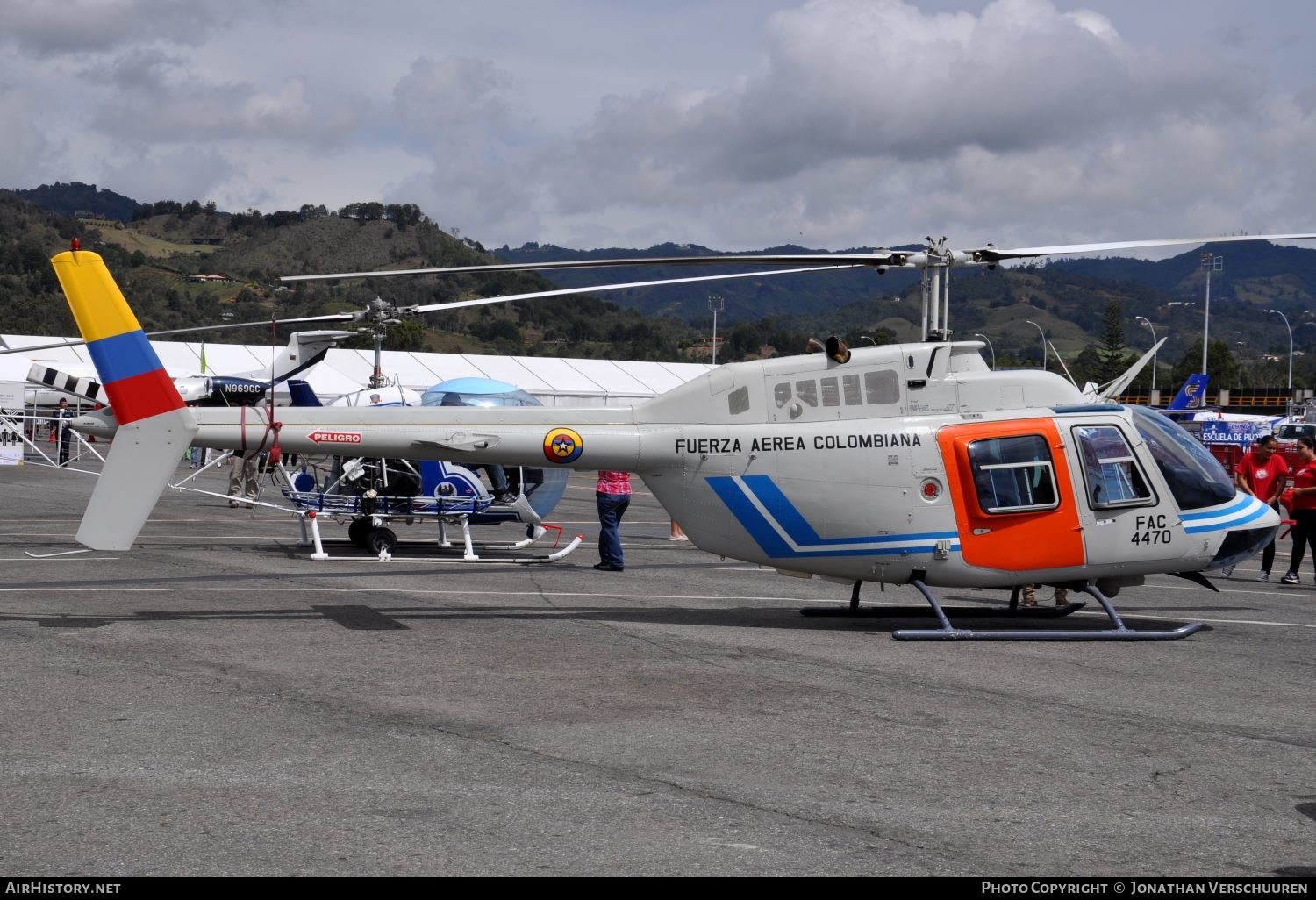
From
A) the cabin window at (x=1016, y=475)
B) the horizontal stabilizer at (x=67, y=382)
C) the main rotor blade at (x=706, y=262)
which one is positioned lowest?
the cabin window at (x=1016, y=475)

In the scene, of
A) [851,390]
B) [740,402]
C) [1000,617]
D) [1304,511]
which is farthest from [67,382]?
[1304,511]

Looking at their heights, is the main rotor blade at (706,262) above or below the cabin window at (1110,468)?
above

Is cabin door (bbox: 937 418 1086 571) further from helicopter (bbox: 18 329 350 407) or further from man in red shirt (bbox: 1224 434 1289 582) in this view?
helicopter (bbox: 18 329 350 407)

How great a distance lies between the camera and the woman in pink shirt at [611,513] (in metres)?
16.5

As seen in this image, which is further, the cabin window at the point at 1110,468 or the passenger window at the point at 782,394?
the passenger window at the point at 782,394

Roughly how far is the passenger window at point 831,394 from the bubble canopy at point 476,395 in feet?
23.5

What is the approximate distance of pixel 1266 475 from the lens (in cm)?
1778

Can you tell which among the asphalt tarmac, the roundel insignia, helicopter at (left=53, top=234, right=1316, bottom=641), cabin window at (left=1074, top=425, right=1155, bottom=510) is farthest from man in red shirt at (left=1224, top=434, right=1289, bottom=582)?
the roundel insignia

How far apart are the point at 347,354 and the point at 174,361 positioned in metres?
8.58

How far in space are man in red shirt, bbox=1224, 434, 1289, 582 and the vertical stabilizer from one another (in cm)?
1397

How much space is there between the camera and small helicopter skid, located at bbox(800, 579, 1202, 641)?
1134cm

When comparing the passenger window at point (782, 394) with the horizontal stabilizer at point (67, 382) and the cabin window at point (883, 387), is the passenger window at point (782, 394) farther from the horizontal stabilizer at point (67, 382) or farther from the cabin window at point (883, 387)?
the horizontal stabilizer at point (67, 382)

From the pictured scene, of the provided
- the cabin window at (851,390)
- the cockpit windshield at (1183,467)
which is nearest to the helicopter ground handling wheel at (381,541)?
the cabin window at (851,390)

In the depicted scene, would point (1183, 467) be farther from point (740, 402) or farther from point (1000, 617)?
point (740, 402)
